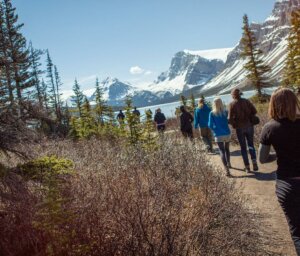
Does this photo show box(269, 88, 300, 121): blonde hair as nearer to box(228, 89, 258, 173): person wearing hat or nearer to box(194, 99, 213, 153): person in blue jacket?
box(228, 89, 258, 173): person wearing hat

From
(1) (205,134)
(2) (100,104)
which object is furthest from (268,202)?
(2) (100,104)

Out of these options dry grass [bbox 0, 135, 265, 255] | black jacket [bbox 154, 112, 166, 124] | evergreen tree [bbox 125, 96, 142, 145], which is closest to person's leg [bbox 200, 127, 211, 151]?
evergreen tree [bbox 125, 96, 142, 145]

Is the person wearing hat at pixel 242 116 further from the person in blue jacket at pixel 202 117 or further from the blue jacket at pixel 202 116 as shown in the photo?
the blue jacket at pixel 202 116

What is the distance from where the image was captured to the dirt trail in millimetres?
5005

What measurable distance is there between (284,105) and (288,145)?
16.3 inches

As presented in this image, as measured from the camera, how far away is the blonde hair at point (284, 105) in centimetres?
367

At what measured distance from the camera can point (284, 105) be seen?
3.69 m

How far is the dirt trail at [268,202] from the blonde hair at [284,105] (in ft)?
6.84

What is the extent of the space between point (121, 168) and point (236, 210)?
2.06 meters

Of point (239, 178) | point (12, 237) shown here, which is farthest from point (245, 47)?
point (12, 237)

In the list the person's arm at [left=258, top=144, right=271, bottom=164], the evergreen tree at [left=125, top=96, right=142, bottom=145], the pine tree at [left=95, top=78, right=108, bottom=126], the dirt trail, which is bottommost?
the dirt trail

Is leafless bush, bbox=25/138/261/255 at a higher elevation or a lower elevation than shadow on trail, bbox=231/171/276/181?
higher

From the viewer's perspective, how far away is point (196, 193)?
5363 millimetres

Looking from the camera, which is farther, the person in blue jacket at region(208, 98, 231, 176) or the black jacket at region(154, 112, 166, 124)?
the black jacket at region(154, 112, 166, 124)
